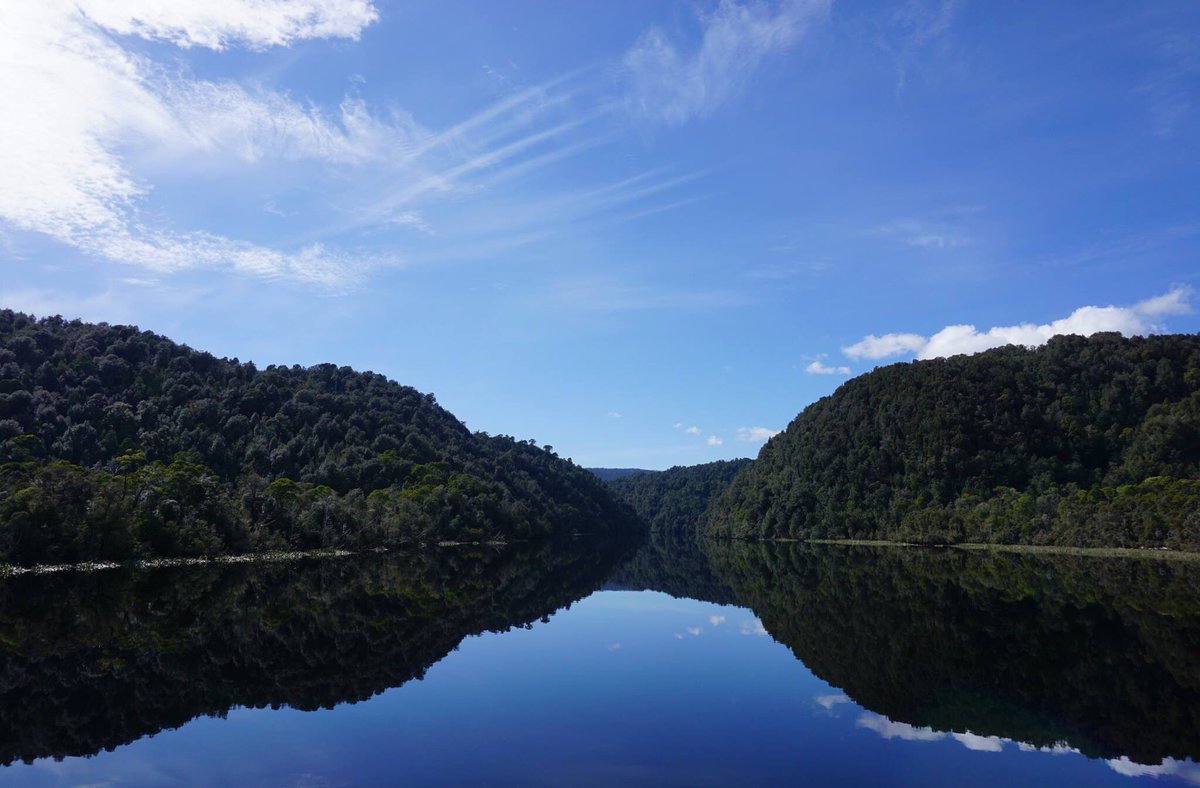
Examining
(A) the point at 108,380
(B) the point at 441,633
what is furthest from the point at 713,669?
(A) the point at 108,380

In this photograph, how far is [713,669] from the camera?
23.8 meters

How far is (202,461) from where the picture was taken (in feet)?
302

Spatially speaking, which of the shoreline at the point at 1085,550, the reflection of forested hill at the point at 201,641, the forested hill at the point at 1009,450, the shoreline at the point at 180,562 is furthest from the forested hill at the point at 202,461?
the shoreline at the point at 1085,550

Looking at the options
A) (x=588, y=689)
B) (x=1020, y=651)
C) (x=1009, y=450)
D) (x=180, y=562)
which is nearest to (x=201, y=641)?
(x=588, y=689)

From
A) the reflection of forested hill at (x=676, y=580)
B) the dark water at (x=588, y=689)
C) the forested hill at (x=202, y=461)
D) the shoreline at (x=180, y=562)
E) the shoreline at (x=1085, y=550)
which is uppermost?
the forested hill at (x=202, y=461)

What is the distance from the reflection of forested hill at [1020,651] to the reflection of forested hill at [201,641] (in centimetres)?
1296

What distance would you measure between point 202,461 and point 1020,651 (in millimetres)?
90733

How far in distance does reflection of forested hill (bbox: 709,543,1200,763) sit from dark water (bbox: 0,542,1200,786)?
0.12m

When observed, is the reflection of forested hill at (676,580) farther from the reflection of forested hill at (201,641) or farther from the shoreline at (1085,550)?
the shoreline at (1085,550)

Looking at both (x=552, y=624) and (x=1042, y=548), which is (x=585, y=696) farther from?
(x=1042, y=548)

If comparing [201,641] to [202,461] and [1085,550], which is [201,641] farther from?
[1085,550]

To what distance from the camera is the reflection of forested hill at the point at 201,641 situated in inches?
656

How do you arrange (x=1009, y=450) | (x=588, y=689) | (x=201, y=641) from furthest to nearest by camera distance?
1. (x=1009, y=450)
2. (x=201, y=641)
3. (x=588, y=689)

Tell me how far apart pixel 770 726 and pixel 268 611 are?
906 inches
